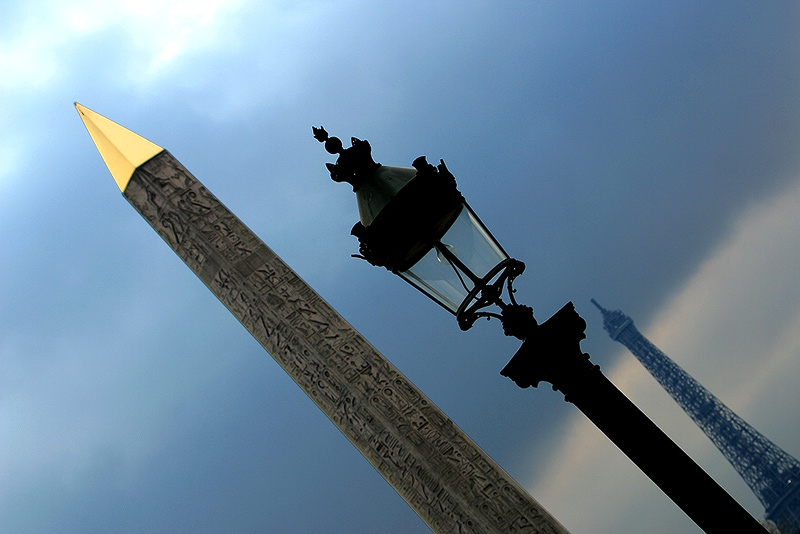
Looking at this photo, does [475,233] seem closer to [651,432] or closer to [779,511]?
[651,432]

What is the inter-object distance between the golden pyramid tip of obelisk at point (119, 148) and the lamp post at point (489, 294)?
5075 mm

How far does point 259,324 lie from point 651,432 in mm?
4198

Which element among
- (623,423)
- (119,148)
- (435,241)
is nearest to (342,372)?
(119,148)

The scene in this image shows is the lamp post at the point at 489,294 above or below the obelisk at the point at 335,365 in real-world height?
below

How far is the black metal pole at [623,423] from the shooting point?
1.46 meters

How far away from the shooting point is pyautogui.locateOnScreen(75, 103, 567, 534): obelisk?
444 centimetres

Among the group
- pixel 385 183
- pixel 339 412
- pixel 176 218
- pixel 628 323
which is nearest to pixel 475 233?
pixel 385 183

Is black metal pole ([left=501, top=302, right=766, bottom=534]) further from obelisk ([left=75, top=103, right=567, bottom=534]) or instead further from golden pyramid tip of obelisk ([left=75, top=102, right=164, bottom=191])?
golden pyramid tip of obelisk ([left=75, top=102, right=164, bottom=191])

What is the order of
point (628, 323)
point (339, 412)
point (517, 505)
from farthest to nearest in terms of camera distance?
point (628, 323), point (339, 412), point (517, 505)

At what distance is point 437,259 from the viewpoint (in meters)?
1.72

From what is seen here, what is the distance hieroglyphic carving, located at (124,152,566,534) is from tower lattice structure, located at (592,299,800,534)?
2545cm

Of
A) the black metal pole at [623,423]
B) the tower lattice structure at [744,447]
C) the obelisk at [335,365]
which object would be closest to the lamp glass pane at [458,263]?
the black metal pole at [623,423]

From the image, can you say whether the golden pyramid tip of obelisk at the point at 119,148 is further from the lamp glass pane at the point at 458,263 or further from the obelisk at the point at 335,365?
the lamp glass pane at the point at 458,263

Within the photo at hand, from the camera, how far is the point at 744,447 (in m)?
28.3
